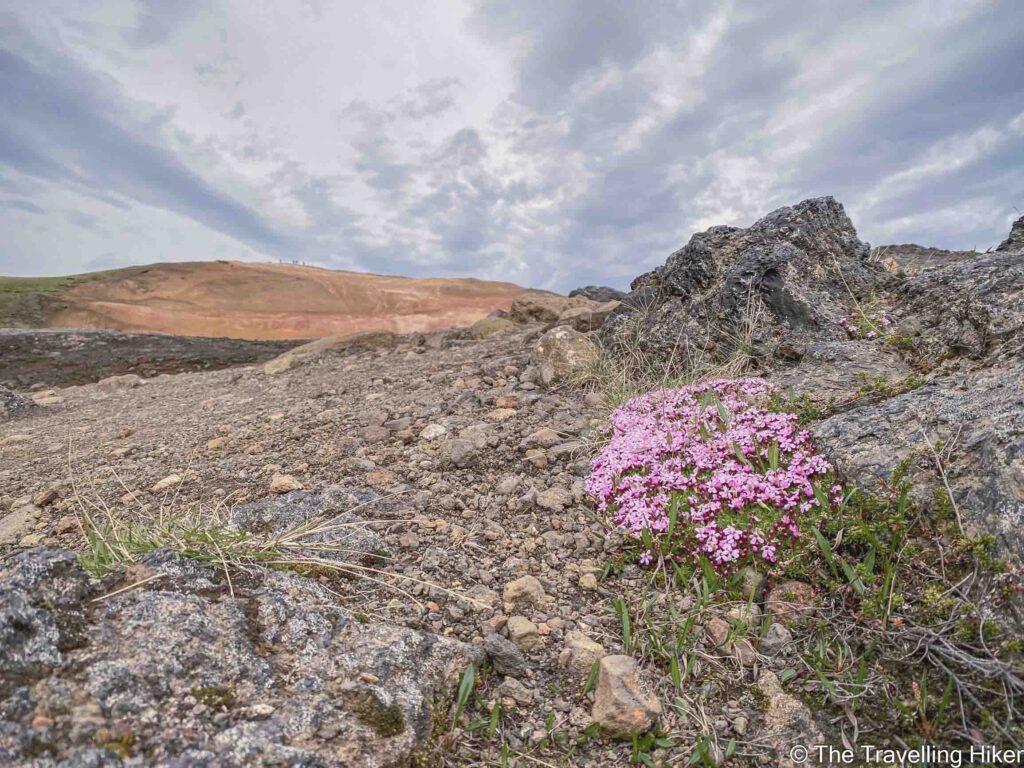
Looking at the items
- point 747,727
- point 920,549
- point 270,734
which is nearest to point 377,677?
point 270,734

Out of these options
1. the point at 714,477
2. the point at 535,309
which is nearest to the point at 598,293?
the point at 535,309

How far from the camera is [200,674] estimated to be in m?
1.92

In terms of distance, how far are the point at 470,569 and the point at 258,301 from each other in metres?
13.5

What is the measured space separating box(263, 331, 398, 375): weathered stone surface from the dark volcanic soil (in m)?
3.15

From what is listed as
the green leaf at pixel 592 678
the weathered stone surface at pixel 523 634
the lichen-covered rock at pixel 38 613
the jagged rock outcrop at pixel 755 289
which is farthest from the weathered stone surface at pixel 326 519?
the jagged rock outcrop at pixel 755 289

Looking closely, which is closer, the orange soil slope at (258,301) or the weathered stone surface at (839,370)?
the weathered stone surface at (839,370)

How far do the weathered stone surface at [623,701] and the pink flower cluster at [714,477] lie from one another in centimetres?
93

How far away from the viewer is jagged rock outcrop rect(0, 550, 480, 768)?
1673 mm

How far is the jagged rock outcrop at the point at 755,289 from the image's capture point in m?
5.76

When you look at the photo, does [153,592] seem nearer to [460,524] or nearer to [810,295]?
[460,524]

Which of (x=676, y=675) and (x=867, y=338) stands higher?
(x=867, y=338)

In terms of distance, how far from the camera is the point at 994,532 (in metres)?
2.70

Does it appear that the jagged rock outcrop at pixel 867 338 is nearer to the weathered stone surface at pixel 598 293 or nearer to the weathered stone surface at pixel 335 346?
the weathered stone surface at pixel 335 346

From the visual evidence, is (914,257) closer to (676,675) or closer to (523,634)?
(676,675)
